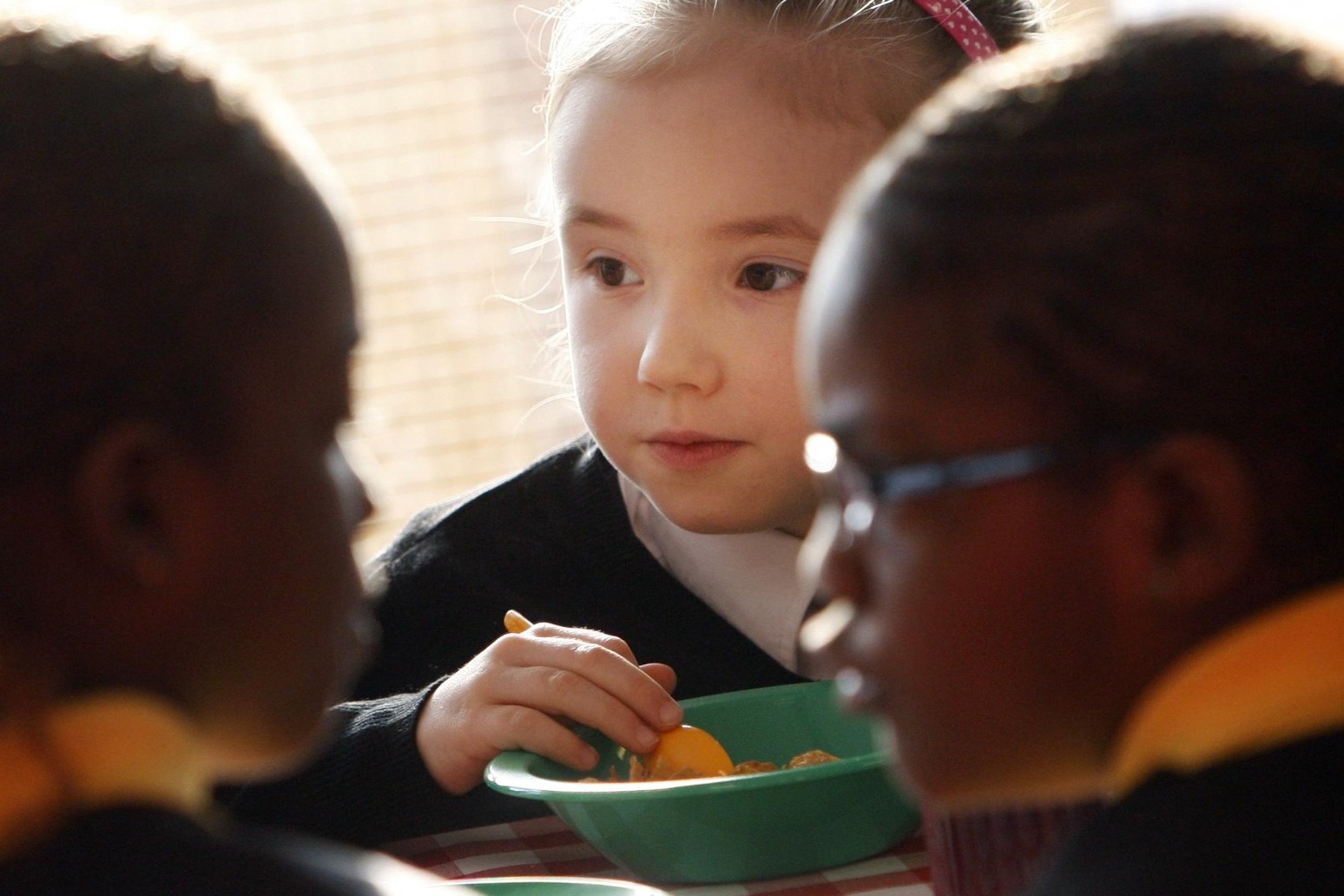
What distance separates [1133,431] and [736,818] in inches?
19.2

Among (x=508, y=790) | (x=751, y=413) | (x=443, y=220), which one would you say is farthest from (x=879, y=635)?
(x=443, y=220)

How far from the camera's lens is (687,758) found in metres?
1.15

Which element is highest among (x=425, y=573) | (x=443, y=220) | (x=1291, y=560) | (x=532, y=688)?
(x=1291, y=560)

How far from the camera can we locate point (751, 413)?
4.51ft

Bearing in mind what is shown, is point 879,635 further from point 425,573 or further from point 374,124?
point 374,124

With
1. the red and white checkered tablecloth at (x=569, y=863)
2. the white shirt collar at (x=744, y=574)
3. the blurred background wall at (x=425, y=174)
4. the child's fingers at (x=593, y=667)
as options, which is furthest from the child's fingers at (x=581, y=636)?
the blurred background wall at (x=425, y=174)

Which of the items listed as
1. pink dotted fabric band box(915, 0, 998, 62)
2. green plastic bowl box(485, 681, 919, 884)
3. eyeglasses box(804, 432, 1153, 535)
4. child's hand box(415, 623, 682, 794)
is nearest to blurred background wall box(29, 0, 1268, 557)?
pink dotted fabric band box(915, 0, 998, 62)

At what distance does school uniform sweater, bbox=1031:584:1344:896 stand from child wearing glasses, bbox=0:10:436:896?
27cm

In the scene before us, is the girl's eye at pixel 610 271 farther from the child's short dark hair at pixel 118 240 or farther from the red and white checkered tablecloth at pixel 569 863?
the child's short dark hair at pixel 118 240

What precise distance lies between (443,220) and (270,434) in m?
2.86

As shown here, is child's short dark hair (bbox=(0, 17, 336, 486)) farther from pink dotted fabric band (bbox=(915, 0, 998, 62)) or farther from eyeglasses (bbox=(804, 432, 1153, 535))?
pink dotted fabric band (bbox=(915, 0, 998, 62))

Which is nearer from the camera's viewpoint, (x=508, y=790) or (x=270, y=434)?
(x=270, y=434)

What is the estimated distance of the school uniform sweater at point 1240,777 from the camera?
54 centimetres

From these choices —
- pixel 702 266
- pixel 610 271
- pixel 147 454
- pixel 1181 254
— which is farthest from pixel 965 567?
pixel 610 271
